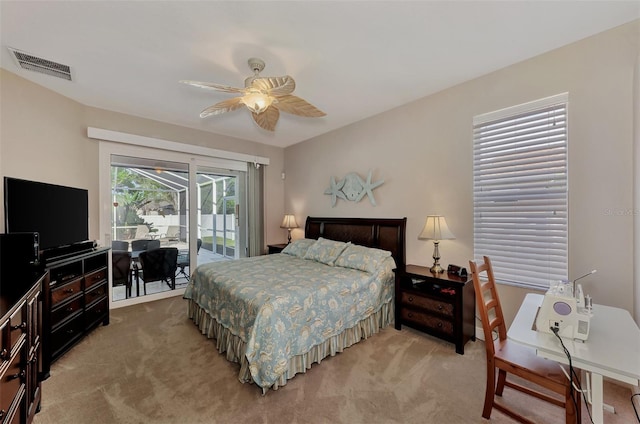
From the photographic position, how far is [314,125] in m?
4.08

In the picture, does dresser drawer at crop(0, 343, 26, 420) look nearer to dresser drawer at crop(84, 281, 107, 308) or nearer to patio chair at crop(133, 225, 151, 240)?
dresser drawer at crop(84, 281, 107, 308)

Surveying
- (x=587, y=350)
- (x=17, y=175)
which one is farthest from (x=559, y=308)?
(x=17, y=175)

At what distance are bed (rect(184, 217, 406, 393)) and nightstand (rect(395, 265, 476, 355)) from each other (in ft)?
0.72

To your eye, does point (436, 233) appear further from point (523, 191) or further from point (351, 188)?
point (351, 188)

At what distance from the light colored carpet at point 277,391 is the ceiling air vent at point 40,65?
8.81ft

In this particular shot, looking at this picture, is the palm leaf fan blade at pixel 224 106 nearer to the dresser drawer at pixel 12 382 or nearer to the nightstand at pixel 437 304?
the dresser drawer at pixel 12 382

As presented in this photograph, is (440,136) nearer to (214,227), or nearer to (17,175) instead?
(214,227)

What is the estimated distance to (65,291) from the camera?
241 centimetres

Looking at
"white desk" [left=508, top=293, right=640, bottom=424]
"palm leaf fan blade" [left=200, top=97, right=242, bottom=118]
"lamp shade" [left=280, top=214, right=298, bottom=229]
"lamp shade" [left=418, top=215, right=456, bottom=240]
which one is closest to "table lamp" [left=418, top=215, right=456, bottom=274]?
"lamp shade" [left=418, top=215, right=456, bottom=240]

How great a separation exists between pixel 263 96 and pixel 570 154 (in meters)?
2.61

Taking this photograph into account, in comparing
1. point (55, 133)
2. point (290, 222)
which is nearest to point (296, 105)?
point (290, 222)

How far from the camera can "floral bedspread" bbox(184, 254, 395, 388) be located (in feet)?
6.23

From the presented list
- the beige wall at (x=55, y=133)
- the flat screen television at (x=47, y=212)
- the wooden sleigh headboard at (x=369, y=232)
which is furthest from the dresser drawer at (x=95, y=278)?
the wooden sleigh headboard at (x=369, y=232)

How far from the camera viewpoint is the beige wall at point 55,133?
2496 millimetres
